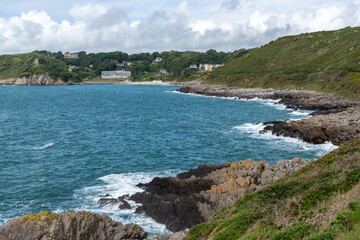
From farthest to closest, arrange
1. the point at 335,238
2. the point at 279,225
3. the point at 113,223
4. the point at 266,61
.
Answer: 1. the point at 266,61
2. the point at 113,223
3. the point at 279,225
4. the point at 335,238

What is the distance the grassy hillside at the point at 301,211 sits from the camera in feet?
31.4

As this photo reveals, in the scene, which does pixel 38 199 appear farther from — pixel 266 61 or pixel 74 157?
pixel 266 61

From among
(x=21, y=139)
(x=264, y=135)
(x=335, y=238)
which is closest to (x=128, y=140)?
(x=21, y=139)

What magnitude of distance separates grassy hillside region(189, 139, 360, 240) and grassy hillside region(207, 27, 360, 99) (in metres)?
66.6

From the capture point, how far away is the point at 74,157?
124ft

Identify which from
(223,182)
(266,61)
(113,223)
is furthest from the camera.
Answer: (266,61)

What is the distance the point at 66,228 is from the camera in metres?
16.0

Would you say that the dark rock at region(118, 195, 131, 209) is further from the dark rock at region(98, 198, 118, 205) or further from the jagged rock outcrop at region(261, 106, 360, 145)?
the jagged rock outcrop at region(261, 106, 360, 145)

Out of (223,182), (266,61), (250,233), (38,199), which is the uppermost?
(266,61)

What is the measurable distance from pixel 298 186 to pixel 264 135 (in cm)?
3388

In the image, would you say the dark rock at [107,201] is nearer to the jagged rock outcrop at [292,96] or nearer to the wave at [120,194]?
the wave at [120,194]

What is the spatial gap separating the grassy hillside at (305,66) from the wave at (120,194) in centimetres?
6213

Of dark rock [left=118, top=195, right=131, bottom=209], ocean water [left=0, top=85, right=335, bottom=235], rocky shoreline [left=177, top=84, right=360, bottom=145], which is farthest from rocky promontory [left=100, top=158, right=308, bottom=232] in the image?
rocky shoreline [left=177, top=84, right=360, bottom=145]

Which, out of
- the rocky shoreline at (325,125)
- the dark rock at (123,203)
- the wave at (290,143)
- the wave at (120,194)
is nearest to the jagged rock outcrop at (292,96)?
the rocky shoreline at (325,125)
